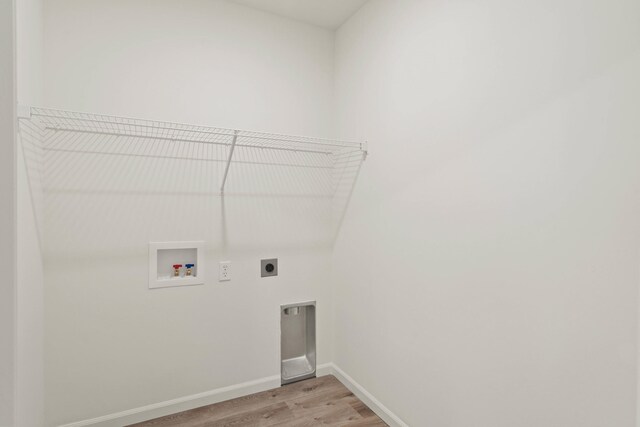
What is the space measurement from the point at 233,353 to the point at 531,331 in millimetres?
1709

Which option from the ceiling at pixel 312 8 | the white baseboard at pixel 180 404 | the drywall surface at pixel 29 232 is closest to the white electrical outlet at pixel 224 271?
the white baseboard at pixel 180 404

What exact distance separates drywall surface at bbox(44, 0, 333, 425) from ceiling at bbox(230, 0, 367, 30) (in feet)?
0.24

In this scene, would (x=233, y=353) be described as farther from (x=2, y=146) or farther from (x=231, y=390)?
(x=2, y=146)

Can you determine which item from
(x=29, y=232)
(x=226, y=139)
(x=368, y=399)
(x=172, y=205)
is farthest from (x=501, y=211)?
(x=29, y=232)

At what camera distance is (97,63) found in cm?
178

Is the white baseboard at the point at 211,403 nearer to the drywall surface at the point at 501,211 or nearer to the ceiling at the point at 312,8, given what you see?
the drywall surface at the point at 501,211

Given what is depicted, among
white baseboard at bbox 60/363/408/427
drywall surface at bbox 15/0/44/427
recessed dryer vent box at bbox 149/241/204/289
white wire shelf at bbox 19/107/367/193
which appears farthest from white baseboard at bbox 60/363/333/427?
white wire shelf at bbox 19/107/367/193

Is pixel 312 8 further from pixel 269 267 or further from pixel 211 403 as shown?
pixel 211 403

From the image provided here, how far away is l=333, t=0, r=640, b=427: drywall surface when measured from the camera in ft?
3.23

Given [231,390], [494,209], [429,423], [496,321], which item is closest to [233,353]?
[231,390]

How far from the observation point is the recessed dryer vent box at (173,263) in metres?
1.92

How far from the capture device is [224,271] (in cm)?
211

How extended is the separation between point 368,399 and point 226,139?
1.85m

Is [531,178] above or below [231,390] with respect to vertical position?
above
